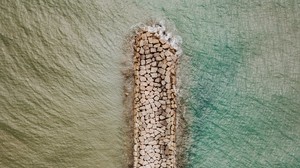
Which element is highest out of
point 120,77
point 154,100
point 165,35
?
point 165,35

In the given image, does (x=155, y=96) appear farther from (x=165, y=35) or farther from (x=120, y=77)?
(x=165, y=35)

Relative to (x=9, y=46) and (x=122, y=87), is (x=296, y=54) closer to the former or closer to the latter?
(x=122, y=87)

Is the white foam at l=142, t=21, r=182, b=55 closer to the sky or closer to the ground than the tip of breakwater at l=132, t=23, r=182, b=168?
closer to the sky

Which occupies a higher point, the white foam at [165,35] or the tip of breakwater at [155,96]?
the white foam at [165,35]

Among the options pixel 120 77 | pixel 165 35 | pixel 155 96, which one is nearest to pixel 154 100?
pixel 155 96

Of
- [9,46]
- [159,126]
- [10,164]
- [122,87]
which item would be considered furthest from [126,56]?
[10,164]
